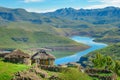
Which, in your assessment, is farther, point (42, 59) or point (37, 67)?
point (42, 59)

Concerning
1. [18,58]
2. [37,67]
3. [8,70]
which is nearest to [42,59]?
[18,58]

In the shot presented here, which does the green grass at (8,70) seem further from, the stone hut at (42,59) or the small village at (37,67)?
the stone hut at (42,59)

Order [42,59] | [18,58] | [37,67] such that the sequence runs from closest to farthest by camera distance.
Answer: [37,67] → [18,58] → [42,59]

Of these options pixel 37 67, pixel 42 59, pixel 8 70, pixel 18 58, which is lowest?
pixel 42 59

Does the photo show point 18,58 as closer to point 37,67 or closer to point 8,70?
point 37,67

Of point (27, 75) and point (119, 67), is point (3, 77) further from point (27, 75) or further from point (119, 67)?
point (119, 67)

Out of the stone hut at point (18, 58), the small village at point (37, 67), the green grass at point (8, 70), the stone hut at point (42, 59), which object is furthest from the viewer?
the stone hut at point (42, 59)

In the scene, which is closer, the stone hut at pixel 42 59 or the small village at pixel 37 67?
the small village at pixel 37 67

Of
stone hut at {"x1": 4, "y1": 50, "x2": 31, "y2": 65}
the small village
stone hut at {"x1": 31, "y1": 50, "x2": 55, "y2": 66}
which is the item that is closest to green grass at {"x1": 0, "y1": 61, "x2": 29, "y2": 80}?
the small village

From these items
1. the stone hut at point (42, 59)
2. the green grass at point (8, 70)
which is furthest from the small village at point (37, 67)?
the green grass at point (8, 70)

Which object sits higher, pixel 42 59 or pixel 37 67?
pixel 37 67

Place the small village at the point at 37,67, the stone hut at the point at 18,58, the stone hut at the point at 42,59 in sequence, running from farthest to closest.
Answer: the stone hut at the point at 42,59 → the stone hut at the point at 18,58 → the small village at the point at 37,67

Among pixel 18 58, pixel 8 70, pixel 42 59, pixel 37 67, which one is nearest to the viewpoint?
pixel 8 70

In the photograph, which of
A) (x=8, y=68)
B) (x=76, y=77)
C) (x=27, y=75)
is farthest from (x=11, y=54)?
(x=76, y=77)
